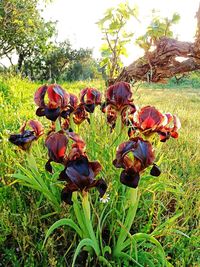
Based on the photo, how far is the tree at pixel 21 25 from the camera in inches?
561

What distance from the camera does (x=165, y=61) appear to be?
3041 mm

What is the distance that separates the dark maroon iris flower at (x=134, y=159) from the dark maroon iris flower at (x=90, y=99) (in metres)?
0.56

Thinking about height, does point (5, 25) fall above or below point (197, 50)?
above

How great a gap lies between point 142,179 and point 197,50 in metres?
1.78

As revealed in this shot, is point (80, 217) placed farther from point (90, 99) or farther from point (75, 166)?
point (90, 99)

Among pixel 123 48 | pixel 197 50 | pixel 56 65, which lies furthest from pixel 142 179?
pixel 56 65

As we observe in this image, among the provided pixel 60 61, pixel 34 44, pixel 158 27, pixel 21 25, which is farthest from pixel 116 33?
pixel 60 61

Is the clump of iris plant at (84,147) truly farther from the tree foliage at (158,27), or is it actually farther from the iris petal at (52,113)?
the tree foliage at (158,27)

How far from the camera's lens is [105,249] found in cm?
157

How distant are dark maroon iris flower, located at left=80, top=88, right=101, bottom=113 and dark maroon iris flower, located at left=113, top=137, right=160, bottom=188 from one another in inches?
21.9

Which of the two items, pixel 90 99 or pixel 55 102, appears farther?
pixel 90 99

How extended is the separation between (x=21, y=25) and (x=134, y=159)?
593 inches

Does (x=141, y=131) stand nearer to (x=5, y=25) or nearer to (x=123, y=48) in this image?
(x=123, y=48)

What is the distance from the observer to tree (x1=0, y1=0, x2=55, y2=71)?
561 inches
